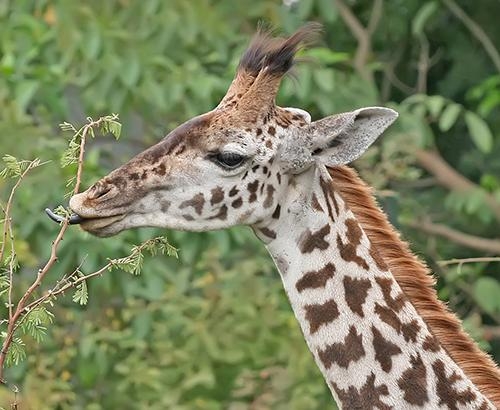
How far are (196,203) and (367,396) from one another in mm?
724

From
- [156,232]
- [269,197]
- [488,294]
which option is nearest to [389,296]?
[269,197]

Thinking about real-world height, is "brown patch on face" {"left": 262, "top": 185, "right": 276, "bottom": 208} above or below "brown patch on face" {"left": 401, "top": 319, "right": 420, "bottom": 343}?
above

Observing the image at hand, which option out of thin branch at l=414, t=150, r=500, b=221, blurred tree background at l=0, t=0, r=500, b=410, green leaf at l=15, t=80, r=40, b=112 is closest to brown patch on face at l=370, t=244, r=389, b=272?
blurred tree background at l=0, t=0, r=500, b=410

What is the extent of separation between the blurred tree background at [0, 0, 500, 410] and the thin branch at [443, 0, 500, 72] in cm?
153

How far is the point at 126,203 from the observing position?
190 inches

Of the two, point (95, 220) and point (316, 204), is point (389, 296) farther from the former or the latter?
point (95, 220)

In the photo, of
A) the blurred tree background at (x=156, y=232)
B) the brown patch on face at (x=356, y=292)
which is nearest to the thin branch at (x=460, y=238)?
the blurred tree background at (x=156, y=232)

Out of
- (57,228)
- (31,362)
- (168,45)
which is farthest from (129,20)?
(31,362)

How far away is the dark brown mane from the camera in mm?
4863

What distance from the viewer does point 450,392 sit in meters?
4.75

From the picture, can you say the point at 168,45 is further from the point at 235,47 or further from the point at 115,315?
the point at 115,315

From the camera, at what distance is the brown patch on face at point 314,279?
4855mm

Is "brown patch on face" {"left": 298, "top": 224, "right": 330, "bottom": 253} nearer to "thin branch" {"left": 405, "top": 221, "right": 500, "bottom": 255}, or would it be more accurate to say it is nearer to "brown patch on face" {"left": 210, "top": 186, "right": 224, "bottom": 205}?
"brown patch on face" {"left": 210, "top": 186, "right": 224, "bottom": 205}

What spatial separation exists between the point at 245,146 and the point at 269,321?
11.9 ft
